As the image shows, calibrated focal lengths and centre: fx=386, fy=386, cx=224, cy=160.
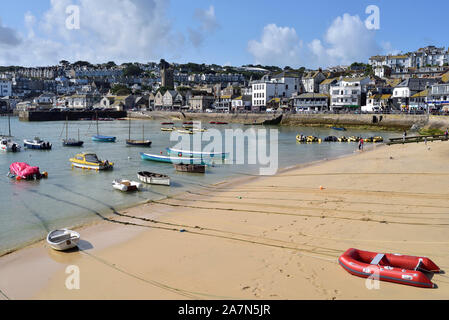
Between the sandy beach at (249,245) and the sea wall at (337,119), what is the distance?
1678 inches

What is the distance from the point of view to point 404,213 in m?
14.7

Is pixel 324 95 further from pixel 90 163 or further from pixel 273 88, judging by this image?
pixel 90 163

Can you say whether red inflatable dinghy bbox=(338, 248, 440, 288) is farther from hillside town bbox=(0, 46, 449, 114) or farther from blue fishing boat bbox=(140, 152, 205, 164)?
hillside town bbox=(0, 46, 449, 114)

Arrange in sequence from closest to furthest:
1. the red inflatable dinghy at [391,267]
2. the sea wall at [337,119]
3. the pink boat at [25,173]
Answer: the red inflatable dinghy at [391,267]
the pink boat at [25,173]
the sea wall at [337,119]

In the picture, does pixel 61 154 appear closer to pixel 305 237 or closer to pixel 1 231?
pixel 1 231

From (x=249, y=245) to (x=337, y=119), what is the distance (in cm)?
6731

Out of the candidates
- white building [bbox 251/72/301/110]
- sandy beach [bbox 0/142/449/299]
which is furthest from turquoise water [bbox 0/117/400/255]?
white building [bbox 251/72/301/110]

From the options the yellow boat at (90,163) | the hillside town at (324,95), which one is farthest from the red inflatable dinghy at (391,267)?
the hillside town at (324,95)

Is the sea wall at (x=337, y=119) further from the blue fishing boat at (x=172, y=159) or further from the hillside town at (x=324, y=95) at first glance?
the blue fishing boat at (x=172, y=159)

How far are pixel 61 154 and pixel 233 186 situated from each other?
2451cm

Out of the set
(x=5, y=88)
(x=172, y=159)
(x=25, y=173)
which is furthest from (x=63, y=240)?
(x=5, y=88)

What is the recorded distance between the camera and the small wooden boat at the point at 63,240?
12469 millimetres
